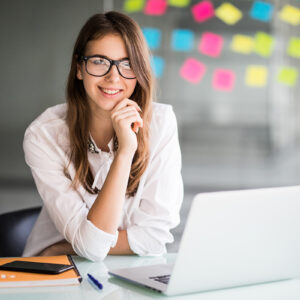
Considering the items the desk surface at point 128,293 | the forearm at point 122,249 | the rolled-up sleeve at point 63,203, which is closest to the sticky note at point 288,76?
the rolled-up sleeve at point 63,203

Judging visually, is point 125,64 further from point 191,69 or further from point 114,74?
point 191,69

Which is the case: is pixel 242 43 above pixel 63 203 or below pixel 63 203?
above

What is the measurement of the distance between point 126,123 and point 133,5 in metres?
2.30

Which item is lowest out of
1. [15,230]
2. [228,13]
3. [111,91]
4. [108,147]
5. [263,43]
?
[15,230]

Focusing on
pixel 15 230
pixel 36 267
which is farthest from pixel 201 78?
pixel 36 267

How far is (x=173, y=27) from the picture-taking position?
3912 mm

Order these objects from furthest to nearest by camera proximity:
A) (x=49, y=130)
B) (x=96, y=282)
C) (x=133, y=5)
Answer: (x=133, y=5), (x=49, y=130), (x=96, y=282)

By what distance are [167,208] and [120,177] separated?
9.0 inches

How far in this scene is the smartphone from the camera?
1.25 meters

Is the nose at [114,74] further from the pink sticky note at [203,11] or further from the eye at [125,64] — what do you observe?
the pink sticky note at [203,11]

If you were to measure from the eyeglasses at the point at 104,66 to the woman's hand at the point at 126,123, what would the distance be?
9 centimetres

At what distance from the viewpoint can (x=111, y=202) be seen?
63.4 inches

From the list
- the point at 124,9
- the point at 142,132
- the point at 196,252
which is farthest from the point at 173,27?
the point at 196,252

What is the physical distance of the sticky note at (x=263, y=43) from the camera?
3955 mm
